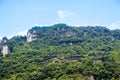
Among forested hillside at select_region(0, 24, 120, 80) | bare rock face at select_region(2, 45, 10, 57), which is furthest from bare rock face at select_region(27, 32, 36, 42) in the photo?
bare rock face at select_region(2, 45, 10, 57)

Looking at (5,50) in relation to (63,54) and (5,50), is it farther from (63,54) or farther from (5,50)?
(63,54)

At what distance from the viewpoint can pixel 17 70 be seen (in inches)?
2205

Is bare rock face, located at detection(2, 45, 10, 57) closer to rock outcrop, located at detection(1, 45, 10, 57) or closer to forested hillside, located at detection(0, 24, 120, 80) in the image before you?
rock outcrop, located at detection(1, 45, 10, 57)

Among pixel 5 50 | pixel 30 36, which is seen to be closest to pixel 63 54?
pixel 5 50

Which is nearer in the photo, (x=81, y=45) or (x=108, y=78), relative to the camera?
(x=108, y=78)

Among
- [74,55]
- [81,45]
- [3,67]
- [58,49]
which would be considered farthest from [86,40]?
[3,67]

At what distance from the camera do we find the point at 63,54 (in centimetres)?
6738

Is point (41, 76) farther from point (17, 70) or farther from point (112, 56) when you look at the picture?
point (112, 56)

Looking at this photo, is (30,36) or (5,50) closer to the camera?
(5,50)

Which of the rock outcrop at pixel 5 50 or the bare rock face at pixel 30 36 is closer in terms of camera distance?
the rock outcrop at pixel 5 50

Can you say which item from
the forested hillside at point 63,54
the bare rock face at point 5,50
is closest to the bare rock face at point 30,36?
the forested hillside at point 63,54

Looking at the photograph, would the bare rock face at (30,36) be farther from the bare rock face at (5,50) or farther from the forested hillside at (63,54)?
the bare rock face at (5,50)

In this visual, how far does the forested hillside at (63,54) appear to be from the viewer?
171ft

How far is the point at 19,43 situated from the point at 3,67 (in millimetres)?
22046
